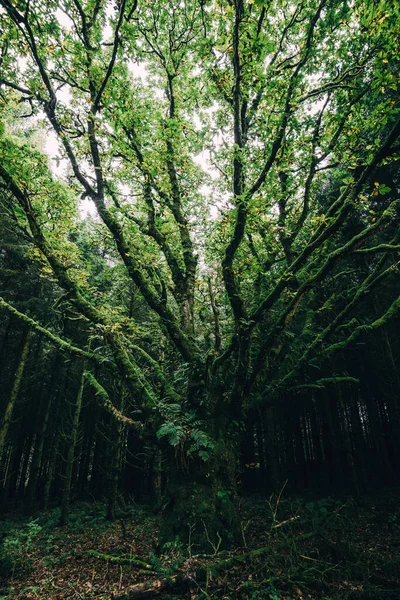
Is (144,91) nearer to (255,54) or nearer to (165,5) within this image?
(165,5)

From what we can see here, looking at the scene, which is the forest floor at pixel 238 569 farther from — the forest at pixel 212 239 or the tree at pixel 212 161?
the tree at pixel 212 161

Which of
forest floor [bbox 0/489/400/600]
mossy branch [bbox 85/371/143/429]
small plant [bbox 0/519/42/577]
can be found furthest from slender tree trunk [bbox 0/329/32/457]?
mossy branch [bbox 85/371/143/429]

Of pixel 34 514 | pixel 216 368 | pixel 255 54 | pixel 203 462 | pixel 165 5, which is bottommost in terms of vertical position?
pixel 34 514

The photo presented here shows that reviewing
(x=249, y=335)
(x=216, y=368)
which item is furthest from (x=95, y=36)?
(x=216, y=368)

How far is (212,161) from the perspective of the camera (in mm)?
7176

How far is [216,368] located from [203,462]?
1955mm

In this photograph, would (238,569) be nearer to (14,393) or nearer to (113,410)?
(113,410)

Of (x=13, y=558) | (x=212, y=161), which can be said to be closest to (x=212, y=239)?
(x=212, y=161)

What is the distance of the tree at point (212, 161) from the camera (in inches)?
198

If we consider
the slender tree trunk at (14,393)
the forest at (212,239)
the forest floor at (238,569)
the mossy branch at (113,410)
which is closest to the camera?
the forest floor at (238,569)

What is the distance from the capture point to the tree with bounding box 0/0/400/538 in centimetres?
503

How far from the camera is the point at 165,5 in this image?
686 centimetres

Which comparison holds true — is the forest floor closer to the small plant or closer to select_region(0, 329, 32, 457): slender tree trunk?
the small plant

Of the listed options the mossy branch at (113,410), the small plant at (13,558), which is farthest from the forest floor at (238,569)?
the mossy branch at (113,410)
